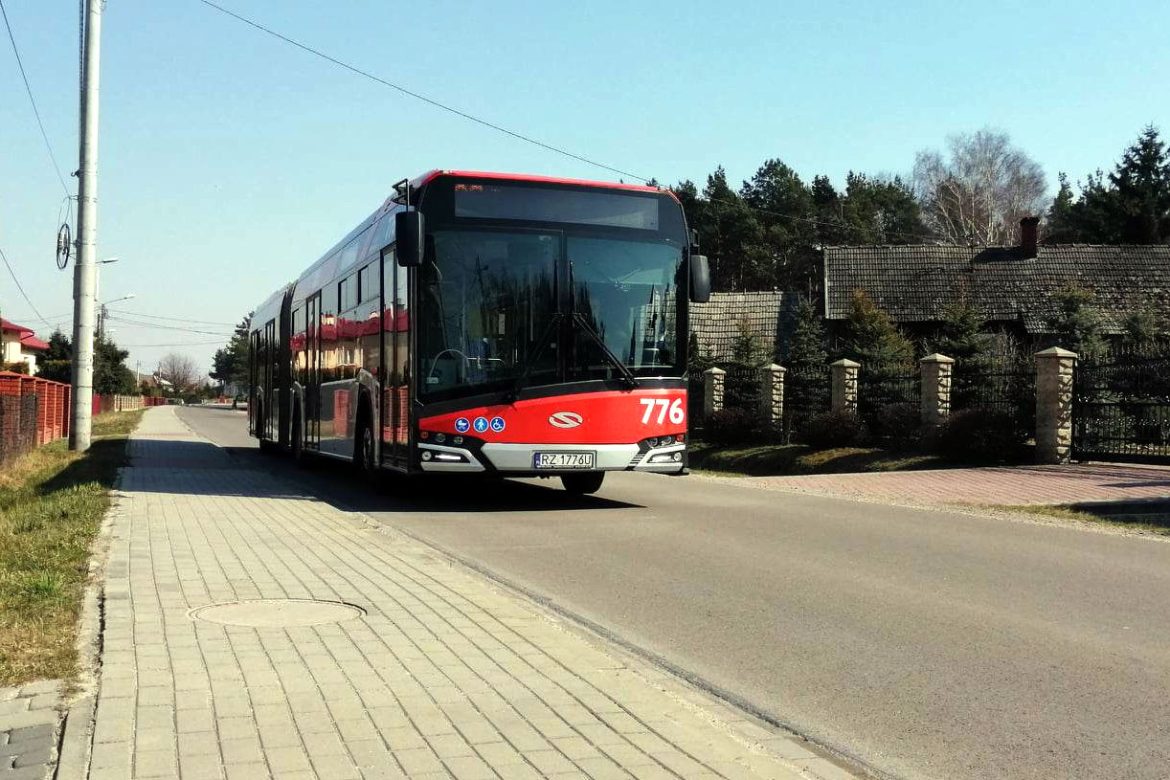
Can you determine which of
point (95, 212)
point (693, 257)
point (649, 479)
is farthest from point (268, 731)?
point (95, 212)

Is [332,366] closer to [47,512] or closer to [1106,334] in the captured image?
[47,512]

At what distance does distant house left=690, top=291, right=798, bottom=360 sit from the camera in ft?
172

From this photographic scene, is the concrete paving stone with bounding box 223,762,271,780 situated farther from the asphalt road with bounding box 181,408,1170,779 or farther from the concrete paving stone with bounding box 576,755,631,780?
the asphalt road with bounding box 181,408,1170,779

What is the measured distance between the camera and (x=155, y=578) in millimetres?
8250

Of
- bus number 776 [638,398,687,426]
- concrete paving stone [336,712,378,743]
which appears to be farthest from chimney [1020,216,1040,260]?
concrete paving stone [336,712,378,743]

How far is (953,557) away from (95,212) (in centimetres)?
2034

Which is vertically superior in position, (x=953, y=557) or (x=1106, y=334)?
(x=1106, y=334)

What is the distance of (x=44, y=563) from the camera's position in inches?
342

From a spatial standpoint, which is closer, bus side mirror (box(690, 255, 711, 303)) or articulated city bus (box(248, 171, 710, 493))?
articulated city bus (box(248, 171, 710, 493))

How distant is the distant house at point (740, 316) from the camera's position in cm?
5256

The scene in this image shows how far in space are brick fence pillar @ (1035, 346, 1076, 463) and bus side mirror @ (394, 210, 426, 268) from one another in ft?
45.7

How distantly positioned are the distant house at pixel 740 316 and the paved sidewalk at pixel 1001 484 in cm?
3047

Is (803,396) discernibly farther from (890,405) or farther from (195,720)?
(195,720)

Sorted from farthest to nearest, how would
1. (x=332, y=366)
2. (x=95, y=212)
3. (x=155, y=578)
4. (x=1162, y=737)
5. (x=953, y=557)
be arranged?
(x=95, y=212) → (x=332, y=366) → (x=953, y=557) → (x=155, y=578) → (x=1162, y=737)
